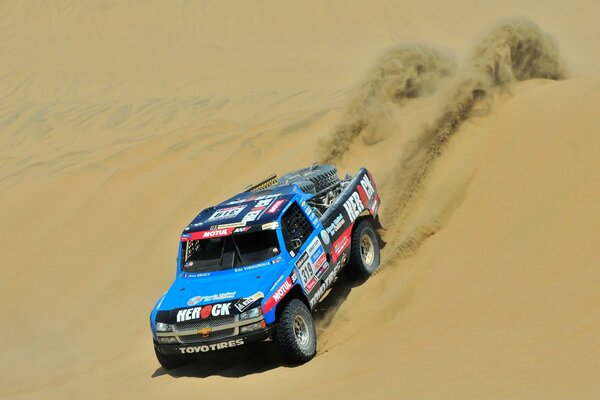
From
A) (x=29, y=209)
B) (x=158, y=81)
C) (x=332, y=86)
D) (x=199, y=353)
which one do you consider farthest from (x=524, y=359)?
(x=158, y=81)

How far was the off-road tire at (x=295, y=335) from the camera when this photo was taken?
7.71m

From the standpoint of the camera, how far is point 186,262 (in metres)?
9.07

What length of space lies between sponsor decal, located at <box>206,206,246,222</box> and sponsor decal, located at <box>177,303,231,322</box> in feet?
4.89

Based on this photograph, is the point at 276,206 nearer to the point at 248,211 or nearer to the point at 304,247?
the point at 248,211

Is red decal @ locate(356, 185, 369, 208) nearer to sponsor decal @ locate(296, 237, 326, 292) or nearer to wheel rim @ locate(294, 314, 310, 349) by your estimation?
sponsor decal @ locate(296, 237, 326, 292)

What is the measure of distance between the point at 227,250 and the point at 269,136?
7.26 meters

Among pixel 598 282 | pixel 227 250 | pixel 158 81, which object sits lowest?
pixel 158 81

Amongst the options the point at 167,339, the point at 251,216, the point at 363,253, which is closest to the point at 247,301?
the point at 167,339

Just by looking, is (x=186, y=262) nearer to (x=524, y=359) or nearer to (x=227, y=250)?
(x=227, y=250)

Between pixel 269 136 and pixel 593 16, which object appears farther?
pixel 593 16

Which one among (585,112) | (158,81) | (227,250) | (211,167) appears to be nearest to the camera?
(227,250)

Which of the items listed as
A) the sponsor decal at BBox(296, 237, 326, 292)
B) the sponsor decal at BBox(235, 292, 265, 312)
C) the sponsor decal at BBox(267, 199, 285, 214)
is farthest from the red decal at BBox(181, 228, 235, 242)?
the sponsor decal at BBox(235, 292, 265, 312)

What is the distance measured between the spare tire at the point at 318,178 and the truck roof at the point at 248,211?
1.92ft

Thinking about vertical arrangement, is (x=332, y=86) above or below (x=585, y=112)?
below
